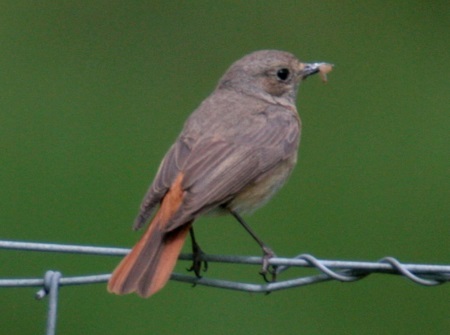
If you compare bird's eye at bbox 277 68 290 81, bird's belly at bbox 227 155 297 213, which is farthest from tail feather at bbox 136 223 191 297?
bird's eye at bbox 277 68 290 81

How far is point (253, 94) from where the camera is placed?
7.21m

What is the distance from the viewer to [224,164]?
6125 mm

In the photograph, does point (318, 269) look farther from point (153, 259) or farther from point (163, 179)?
point (163, 179)

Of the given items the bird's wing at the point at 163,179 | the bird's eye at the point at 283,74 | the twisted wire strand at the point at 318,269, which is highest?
the bird's eye at the point at 283,74

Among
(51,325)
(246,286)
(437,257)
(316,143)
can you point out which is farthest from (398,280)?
(51,325)

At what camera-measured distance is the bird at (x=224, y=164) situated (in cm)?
554

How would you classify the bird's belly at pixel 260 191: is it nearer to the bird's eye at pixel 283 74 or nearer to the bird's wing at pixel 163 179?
the bird's wing at pixel 163 179

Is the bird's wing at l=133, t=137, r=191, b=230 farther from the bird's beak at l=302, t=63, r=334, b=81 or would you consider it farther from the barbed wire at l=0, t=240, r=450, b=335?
the bird's beak at l=302, t=63, r=334, b=81

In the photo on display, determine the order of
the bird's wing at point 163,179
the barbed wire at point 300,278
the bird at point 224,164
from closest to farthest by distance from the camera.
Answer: the barbed wire at point 300,278
the bird at point 224,164
the bird's wing at point 163,179

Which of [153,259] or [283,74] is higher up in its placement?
[283,74]

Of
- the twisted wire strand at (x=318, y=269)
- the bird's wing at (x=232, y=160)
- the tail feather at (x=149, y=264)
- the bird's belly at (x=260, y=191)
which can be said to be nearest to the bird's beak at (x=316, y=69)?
the bird's wing at (x=232, y=160)

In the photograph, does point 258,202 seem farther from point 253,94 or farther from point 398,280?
point 398,280

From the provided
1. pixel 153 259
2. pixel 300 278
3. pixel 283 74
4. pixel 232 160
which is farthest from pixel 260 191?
pixel 300 278

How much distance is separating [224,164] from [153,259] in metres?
0.76
